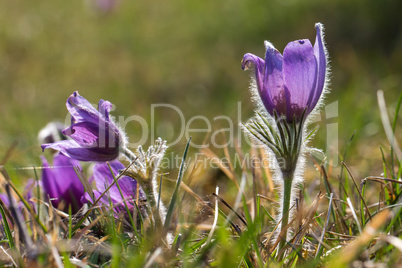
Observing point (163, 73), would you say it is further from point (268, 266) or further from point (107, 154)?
point (268, 266)

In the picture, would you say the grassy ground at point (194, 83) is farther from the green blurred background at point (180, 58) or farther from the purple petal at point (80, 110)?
the purple petal at point (80, 110)

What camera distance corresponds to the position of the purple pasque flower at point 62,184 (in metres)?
1.73

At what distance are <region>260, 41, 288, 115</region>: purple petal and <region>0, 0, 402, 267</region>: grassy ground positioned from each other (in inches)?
11.4

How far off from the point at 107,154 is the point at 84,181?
106mm

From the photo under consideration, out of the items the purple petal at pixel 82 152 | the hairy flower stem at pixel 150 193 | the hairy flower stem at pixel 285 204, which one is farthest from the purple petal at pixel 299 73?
the purple petal at pixel 82 152

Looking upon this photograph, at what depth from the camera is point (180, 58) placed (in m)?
5.45

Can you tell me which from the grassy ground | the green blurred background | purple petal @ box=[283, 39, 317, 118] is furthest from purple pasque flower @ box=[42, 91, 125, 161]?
the green blurred background

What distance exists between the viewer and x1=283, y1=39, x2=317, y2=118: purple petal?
1313mm

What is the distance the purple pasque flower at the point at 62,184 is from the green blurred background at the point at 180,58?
1093 mm

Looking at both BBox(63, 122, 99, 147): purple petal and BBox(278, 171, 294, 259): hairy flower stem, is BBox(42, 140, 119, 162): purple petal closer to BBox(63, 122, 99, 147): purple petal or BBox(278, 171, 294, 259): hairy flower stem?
BBox(63, 122, 99, 147): purple petal

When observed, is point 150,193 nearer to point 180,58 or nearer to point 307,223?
Answer: point 307,223

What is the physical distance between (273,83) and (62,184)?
0.85 meters

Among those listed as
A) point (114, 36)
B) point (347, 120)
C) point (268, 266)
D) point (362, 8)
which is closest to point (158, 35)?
point (114, 36)

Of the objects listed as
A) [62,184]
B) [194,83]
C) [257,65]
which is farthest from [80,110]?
[194,83]
